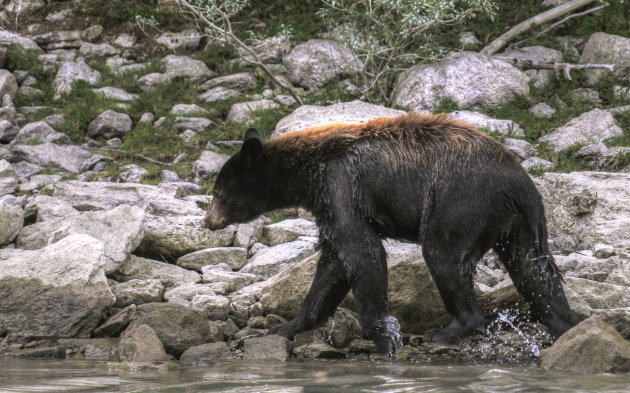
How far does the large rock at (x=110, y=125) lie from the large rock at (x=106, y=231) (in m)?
6.34

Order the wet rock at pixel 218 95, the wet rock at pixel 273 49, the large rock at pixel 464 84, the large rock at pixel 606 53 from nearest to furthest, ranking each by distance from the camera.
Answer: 1. the large rock at pixel 464 84
2. the large rock at pixel 606 53
3. the wet rock at pixel 218 95
4. the wet rock at pixel 273 49

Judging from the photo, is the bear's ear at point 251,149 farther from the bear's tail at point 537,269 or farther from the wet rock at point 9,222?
the wet rock at point 9,222

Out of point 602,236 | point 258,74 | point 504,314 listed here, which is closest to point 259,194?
point 504,314

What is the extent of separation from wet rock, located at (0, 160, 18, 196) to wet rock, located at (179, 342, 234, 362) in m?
6.18

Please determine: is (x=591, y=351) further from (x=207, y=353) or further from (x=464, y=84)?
(x=464, y=84)

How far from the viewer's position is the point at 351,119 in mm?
12516

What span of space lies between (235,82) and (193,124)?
83.2 inches

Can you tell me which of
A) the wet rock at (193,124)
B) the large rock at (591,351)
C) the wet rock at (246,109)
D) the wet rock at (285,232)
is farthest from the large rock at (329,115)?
the large rock at (591,351)

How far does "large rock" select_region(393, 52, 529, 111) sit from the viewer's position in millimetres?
15031

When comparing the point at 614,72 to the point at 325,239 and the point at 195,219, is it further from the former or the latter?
the point at 325,239

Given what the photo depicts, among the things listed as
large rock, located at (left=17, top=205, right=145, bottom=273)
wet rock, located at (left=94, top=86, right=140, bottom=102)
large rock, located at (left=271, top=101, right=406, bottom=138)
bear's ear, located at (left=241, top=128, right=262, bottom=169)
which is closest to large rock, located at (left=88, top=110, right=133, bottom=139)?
wet rock, located at (left=94, top=86, right=140, bottom=102)

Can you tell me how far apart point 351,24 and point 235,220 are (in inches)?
335

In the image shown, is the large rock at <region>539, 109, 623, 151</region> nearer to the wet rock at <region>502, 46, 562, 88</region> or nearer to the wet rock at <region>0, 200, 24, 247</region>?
the wet rock at <region>502, 46, 562, 88</region>

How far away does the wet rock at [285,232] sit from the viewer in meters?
10.3
